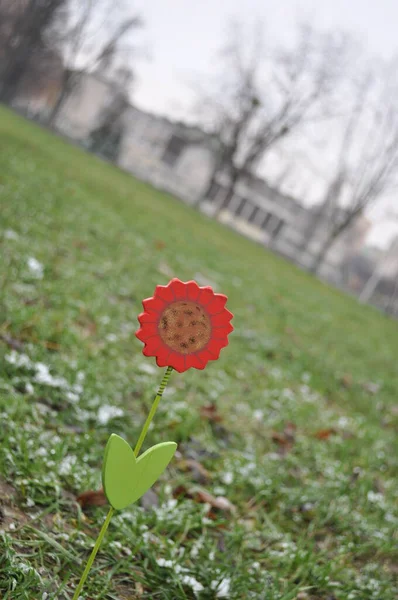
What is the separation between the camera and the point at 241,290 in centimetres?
926

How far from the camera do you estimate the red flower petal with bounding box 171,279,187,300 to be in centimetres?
135

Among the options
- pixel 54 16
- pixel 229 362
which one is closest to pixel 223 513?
pixel 229 362

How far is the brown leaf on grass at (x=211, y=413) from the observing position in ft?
11.1

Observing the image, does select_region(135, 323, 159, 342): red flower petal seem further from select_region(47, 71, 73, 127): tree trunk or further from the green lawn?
select_region(47, 71, 73, 127): tree trunk

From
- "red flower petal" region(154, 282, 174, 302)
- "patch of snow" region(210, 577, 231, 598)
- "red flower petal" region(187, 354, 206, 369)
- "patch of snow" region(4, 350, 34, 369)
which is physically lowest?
"patch of snow" region(4, 350, 34, 369)

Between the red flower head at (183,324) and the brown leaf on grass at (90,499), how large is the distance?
2.65 ft

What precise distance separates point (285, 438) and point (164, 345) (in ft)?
8.09

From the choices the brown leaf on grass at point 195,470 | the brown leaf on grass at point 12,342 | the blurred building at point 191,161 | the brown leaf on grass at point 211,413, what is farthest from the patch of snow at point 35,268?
the blurred building at point 191,161

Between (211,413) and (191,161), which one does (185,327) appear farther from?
(191,161)

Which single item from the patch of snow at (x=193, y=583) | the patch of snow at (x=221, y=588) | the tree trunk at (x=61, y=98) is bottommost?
the patch of snow at (x=193, y=583)

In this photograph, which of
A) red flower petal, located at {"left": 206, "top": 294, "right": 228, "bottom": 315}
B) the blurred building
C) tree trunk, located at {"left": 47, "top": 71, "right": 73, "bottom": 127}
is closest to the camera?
red flower petal, located at {"left": 206, "top": 294, "right": 228, "bottom": 315}

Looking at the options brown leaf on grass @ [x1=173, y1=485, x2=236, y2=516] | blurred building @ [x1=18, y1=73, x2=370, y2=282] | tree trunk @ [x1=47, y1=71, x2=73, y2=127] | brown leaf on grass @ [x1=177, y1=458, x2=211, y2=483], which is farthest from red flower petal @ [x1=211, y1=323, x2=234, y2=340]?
blurred building @ [x1=18, y1=73, x2=370, y2=282]

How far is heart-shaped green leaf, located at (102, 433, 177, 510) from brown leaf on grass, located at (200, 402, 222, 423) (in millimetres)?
2027

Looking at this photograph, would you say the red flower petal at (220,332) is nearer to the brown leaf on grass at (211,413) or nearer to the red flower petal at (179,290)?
the red flower petal at (179,290)
